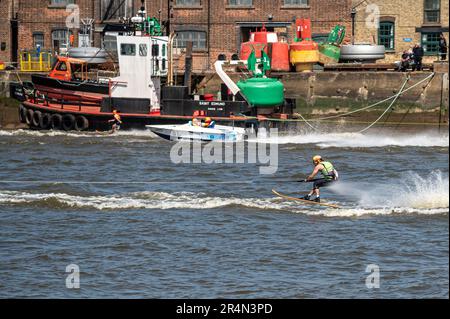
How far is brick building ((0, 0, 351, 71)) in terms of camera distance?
5156cm

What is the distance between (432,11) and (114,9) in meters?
15.3

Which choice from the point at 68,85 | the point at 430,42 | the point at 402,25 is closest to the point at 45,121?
the point at 68,85

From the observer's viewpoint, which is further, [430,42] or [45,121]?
[430,42]

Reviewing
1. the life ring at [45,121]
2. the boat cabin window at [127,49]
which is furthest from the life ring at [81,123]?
the boat cabin window at [127,49]

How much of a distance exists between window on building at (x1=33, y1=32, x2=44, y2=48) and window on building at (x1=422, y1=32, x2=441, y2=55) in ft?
60.9

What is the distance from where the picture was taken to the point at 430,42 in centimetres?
5219

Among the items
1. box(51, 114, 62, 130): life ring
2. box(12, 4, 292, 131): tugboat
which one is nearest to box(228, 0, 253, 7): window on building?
box(12, 4, 292, 131): tugboat

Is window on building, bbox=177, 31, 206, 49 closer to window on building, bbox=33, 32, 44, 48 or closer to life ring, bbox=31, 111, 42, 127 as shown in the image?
window on building, bbox=33, 32, 44, 48

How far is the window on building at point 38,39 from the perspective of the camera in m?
53.0

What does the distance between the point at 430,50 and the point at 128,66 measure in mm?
16728

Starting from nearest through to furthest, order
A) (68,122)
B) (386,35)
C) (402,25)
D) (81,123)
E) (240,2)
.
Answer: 1. (81,123)
2. (68,122)
3. (240,2)
4. (402,25)
5. (386,35)

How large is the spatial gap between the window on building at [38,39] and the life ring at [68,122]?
11.1 metres

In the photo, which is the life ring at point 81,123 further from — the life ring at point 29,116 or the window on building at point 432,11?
the window on building at point 432,11

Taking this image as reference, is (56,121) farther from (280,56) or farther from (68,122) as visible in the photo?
(280,56)
